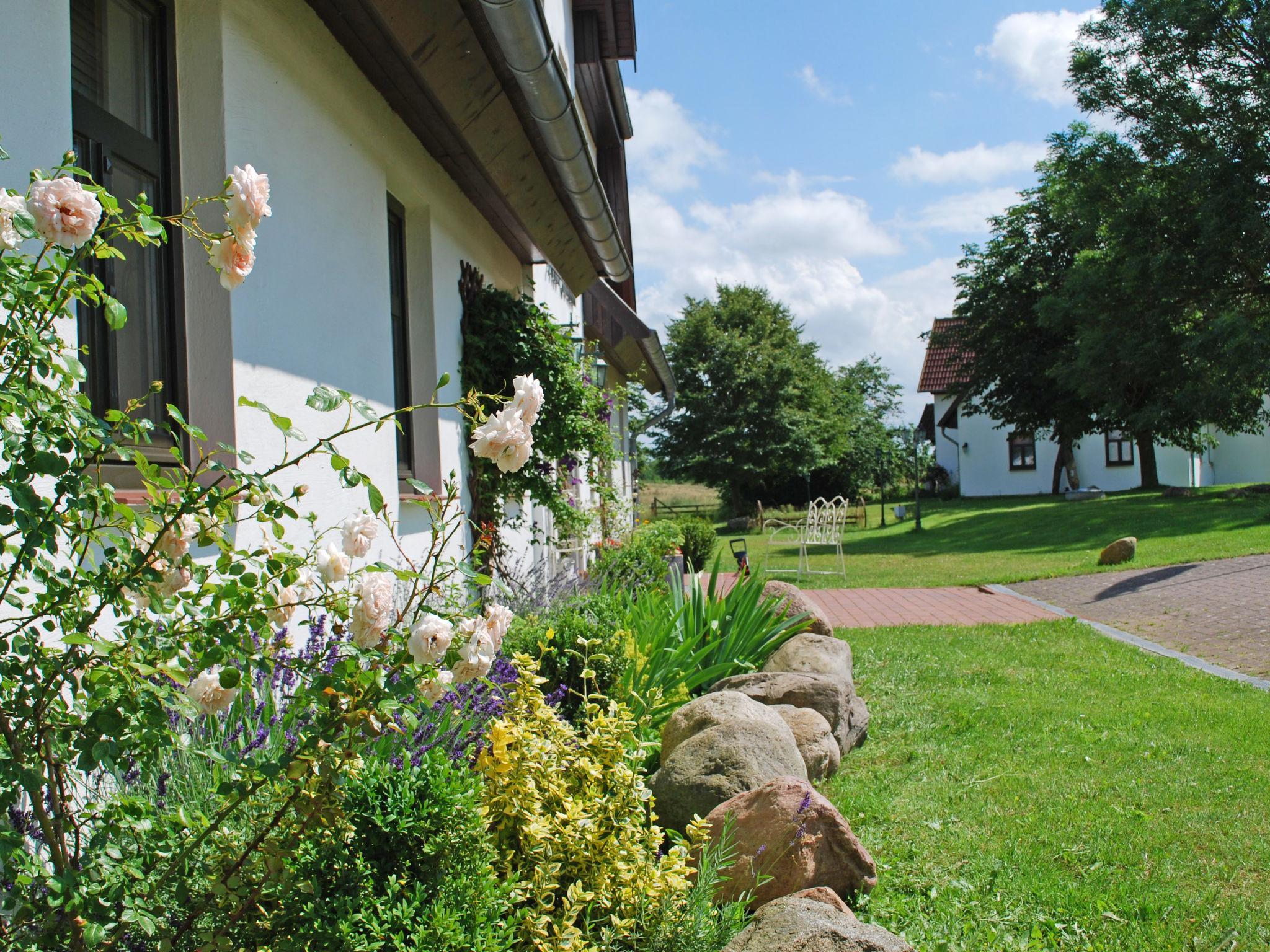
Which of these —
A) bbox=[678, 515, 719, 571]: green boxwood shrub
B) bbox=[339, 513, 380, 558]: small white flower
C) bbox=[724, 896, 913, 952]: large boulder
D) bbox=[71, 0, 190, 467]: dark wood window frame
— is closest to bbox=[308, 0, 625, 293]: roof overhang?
bbox=[71, 0, 190, 467]: dark wood window frame

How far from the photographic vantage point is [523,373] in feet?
19.2

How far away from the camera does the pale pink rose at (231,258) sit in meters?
1.47

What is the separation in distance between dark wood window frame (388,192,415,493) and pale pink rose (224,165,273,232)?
11.0ft

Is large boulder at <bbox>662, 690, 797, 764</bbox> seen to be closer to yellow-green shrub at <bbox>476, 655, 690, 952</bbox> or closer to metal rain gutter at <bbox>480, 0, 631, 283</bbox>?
yellow-green shrub at <bbox>476, 655, 690, 952</bbox>

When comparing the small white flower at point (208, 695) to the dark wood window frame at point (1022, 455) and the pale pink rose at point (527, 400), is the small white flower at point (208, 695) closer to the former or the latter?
the pale pink rose at point (527, 400)

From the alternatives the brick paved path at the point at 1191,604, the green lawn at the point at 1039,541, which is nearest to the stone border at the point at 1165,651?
the brick paved path at the point at 1191,604

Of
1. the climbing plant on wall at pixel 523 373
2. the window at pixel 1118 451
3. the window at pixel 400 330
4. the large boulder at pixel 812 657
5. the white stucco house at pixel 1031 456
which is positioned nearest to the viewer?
the window at pixel 400 330

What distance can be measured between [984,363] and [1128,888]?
87.5ft

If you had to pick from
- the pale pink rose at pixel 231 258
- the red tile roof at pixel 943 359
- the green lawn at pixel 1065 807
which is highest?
the red tile roof at pixel 943 359

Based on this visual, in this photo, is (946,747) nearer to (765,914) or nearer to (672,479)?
(765,914)

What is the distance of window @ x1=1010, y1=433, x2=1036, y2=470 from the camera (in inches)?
1417

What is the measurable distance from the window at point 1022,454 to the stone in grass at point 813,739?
34.9m

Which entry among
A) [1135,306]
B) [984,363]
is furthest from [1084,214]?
[984,363]

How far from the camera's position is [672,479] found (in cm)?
3759
